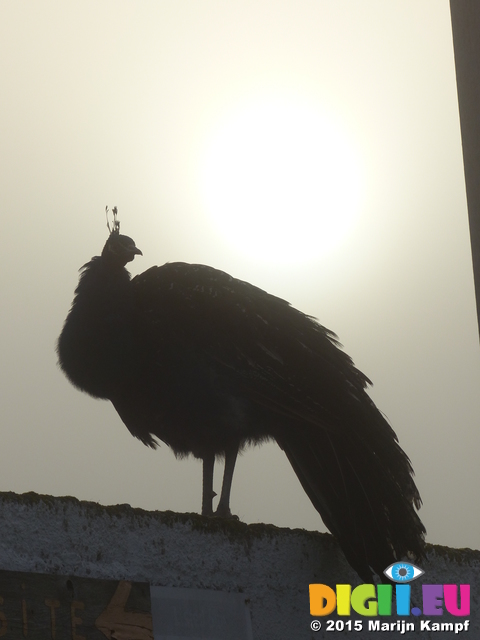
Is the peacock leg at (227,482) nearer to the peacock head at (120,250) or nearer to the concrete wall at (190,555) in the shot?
the concrete wall at (190,555)

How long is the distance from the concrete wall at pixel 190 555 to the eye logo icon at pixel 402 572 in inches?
2.9

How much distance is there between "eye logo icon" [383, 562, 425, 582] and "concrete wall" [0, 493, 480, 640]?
0.24 feet

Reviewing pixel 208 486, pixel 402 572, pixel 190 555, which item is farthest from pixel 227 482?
pixel 190 555

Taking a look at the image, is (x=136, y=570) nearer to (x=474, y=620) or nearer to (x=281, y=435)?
(x=281, y=435)

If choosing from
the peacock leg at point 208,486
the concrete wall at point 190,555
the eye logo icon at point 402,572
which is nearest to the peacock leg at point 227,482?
the peacock leg at point 208,486

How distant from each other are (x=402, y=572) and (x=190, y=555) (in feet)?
4.42

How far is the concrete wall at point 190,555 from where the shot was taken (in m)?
4.03

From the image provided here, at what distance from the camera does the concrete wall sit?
4.03 meters

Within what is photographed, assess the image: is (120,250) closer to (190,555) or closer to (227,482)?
(227,482)

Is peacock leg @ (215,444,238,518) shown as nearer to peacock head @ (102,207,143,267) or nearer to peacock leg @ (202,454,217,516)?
peacock leg @ (202,454,217,516)

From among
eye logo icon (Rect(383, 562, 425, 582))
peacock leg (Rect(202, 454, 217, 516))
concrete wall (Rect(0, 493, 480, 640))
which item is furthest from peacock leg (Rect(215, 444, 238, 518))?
eye logo icon (Rect(383, 562, 425, 582))

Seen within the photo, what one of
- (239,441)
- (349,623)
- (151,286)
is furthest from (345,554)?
(151,286)

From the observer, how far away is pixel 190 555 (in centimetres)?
444

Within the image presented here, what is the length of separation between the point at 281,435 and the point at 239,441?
0.31m
